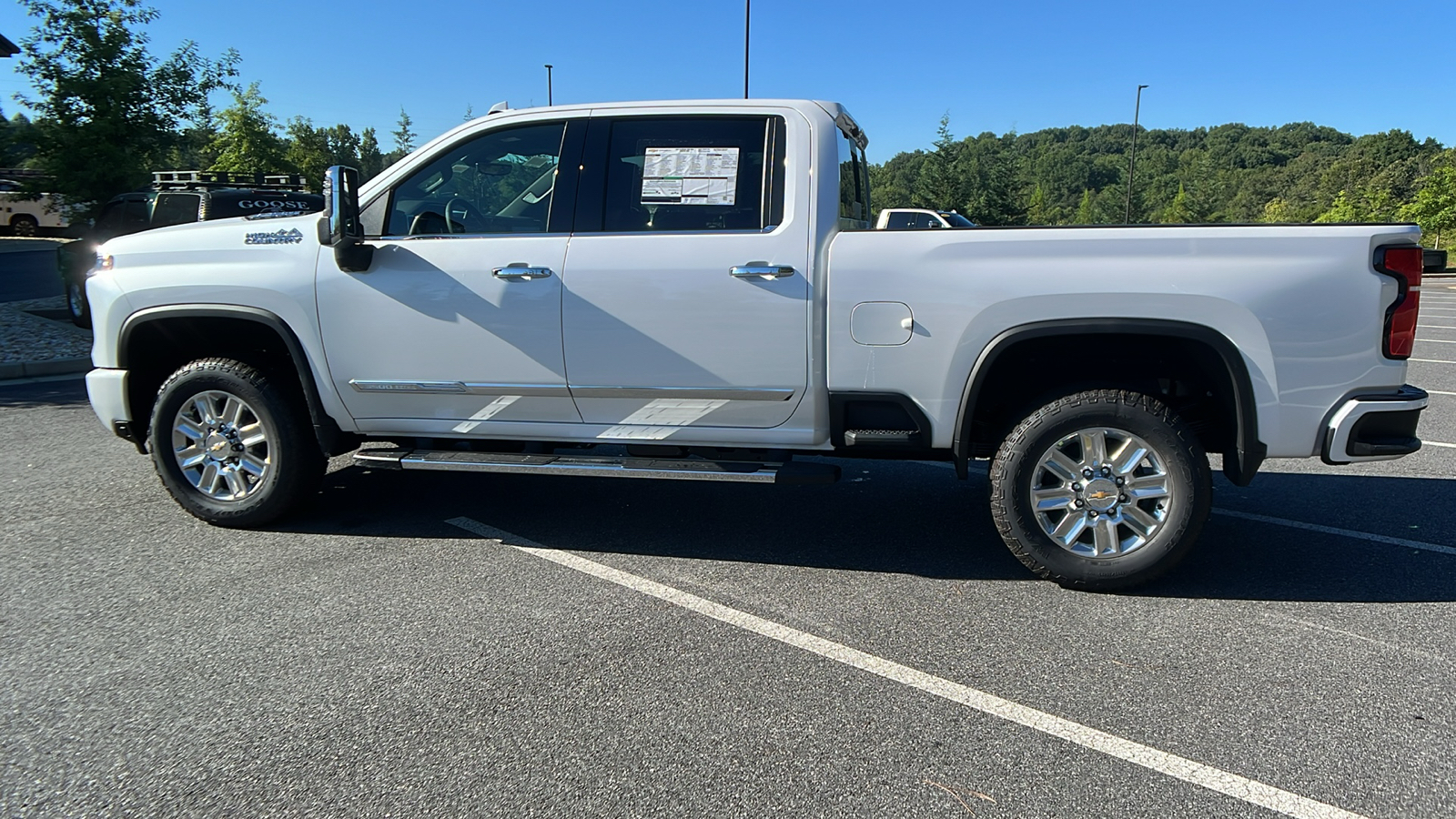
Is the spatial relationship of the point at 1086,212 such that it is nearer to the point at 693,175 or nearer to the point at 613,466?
the point at 693,175

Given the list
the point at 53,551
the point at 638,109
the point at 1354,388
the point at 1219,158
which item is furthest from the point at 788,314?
the point at 1219,158

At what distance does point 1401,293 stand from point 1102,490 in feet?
4.24

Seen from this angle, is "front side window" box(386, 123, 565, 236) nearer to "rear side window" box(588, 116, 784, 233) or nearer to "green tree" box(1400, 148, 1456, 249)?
"rear side window" box(588, 116, 784, 233)

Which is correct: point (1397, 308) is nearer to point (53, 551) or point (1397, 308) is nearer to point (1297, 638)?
point (1297, 638)

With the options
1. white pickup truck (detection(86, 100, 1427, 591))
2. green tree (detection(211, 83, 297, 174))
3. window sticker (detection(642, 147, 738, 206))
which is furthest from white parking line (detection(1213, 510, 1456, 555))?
green tree (detection(211, 83, 297, 174))

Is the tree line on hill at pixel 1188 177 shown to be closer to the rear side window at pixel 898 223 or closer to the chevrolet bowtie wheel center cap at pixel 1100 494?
the rear side window at pixel 898 223

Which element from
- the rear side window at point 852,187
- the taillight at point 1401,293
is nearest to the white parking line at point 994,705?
the rear side window at point 852,187

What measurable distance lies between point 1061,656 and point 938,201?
45.5m

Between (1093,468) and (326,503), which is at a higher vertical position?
(1093,468)

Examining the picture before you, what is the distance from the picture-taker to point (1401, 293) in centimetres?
349

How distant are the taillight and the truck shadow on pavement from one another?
1.09 meters

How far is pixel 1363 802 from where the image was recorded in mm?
2447

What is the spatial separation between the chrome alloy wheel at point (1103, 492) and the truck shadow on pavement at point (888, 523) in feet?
1.02

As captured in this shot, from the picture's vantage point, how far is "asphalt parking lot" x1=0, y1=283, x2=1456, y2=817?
99.7 inches
